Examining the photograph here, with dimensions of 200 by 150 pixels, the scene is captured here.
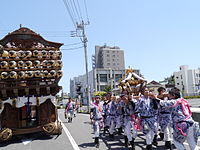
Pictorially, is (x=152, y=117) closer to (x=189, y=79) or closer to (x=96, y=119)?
(x=96, y=119)

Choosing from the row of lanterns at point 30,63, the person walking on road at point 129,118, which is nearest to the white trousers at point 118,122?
the person walking on road at point 129,118

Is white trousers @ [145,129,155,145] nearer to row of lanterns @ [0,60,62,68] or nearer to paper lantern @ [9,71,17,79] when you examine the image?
row of lanterns @ [0,60,62,68]

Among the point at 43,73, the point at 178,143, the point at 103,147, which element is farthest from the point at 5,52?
the point at 178,143

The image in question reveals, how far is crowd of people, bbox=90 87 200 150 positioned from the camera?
4586 millimetres

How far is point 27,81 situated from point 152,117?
5.75 meters

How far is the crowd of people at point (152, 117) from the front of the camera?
15.0ft

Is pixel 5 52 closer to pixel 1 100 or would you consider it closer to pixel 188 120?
pixel 1 100

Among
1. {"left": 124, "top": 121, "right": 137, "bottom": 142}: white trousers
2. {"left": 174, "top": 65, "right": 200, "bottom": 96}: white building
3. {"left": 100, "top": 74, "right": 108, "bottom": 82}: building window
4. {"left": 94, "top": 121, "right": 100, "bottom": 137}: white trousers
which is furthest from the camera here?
{"left": 100, "top": 74, "right": 108, "bottom": 82}: building window

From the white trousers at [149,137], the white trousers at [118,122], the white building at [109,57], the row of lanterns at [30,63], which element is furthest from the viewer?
the white building at [109,57]

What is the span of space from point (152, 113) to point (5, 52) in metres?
6.61

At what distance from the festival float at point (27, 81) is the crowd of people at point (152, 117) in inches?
106

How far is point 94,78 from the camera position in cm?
6600

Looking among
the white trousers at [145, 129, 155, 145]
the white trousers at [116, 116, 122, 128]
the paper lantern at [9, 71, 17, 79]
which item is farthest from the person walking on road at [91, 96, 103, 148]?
the paper lantern at [9, 71, 17, 79]

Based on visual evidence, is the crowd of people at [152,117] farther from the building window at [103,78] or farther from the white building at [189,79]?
the white building at [189,79]
